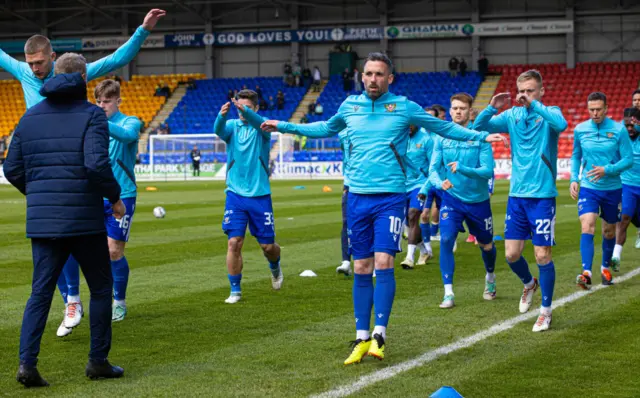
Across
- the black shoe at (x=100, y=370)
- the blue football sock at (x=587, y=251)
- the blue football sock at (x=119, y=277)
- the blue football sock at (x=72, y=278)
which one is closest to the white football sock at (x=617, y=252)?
the blue football sock at (x=587, y=251)

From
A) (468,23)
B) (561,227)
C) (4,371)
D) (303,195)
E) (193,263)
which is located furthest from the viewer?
(468,23)

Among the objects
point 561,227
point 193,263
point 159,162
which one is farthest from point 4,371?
point 159,162

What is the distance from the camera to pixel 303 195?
3064 cm

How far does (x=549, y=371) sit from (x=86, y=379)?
10.2 ft

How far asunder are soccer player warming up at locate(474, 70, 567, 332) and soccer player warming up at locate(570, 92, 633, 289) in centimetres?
204

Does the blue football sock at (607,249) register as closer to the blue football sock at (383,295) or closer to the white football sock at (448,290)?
the white football sock at (448,290)

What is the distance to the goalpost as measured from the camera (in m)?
46.6

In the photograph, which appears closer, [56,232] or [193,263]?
[56,232]

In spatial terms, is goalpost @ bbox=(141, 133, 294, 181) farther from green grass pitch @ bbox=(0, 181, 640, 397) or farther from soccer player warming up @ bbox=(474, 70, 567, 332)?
soccer player warming up @ bbox=(474, 70, 567, 332)

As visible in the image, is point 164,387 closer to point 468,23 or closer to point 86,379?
point 86,379

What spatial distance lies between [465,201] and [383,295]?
2.91 m

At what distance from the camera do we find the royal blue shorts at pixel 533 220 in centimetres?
837

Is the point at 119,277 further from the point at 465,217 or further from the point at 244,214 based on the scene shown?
the point at 465,217

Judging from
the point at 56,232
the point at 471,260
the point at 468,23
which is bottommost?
the point at 471,260
